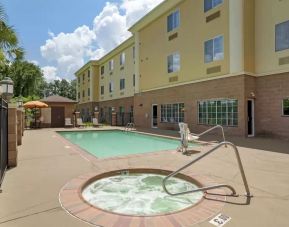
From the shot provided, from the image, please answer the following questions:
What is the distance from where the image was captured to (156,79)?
912 inches

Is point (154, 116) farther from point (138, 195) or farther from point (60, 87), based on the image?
point (60, 87)

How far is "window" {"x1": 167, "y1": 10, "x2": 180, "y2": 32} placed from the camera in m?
20.2

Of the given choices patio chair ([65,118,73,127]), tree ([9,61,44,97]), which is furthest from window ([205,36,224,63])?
tree ([9,61,44,97])

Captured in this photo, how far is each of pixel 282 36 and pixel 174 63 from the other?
8534mm

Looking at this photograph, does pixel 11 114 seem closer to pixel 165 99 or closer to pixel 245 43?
pixel 245 43

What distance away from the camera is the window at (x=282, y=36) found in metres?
13.6

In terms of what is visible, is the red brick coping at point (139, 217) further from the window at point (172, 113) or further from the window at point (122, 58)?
the window at point (122, 58)

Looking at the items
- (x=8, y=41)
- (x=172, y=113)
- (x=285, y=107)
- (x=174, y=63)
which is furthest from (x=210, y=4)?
(x=8, y=41)

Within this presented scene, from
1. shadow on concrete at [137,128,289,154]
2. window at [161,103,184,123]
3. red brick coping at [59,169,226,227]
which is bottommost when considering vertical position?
red brick coping at [59,169,226,227]

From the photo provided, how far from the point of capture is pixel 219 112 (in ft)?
53.8

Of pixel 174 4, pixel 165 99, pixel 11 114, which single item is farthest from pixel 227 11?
pixel 11 114

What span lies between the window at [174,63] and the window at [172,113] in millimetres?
2935

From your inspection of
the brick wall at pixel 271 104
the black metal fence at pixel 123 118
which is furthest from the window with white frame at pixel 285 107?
the black metal fence at pixel 123 118

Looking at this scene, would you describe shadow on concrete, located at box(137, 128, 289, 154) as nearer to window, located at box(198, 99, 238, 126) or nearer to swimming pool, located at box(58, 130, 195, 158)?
window, located at box(198, 99, 238, 126)
